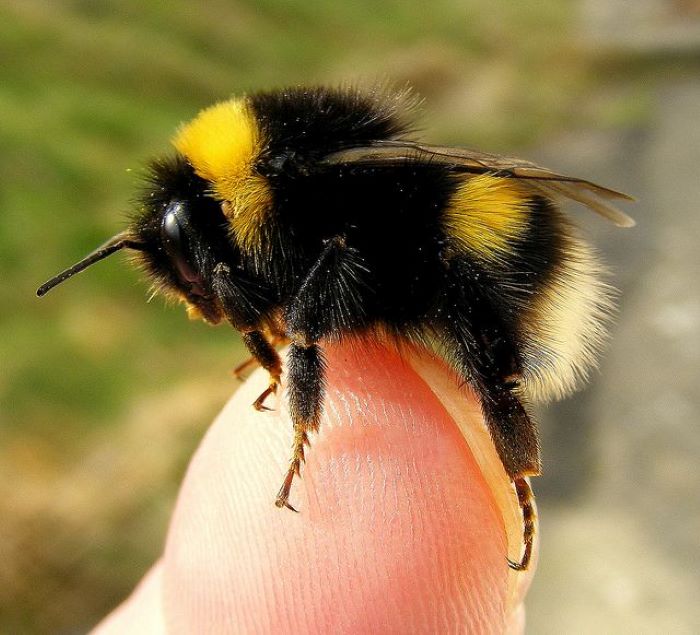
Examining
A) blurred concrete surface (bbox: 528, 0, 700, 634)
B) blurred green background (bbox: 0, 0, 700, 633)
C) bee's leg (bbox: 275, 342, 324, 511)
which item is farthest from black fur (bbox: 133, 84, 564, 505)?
blurred concrete surface (bbox: 528, 0, 700, 634)

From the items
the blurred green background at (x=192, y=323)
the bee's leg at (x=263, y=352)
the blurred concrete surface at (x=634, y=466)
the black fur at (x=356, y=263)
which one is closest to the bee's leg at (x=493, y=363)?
the black fur at (x=356, y=263)

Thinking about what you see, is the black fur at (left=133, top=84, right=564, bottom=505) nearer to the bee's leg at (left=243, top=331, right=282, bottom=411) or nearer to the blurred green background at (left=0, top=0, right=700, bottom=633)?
the bee's leg at (left=243, top=331, right=282, bottom=411)

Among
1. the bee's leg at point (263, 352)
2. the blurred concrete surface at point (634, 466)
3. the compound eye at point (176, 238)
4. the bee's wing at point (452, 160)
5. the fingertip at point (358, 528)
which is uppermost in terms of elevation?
the bee's wing at point (452, 160)

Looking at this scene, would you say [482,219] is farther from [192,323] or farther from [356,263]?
[192,323]

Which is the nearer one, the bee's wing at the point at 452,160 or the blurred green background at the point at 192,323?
the bee's wing at the point at 452,160

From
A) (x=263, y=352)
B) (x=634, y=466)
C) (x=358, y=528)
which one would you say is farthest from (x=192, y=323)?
(x=358, y=528)

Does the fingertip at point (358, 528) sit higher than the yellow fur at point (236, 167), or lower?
lower

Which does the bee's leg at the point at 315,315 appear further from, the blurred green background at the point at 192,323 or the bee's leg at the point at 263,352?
the blurred green background at the point at 192,323
